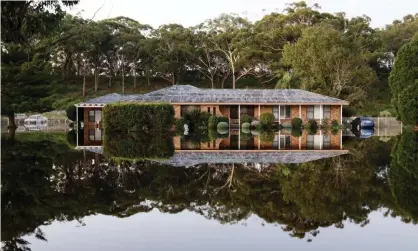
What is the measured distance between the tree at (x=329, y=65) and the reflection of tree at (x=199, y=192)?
115ft

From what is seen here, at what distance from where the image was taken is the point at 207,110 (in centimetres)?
4344

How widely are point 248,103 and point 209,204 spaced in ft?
111

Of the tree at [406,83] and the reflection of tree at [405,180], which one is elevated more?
the tree at [406,83]

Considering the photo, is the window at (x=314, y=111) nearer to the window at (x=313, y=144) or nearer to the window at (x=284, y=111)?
the window at (x=284, y=111)

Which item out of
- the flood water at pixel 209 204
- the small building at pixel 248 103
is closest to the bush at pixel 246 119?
the small building at pixel 248 103

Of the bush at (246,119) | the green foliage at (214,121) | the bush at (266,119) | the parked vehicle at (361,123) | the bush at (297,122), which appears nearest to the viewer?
the green foliage at (214,121)

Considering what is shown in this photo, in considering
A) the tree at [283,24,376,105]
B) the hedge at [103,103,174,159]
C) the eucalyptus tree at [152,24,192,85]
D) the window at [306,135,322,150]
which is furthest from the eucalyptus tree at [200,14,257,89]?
the window at [306,135,322,150]

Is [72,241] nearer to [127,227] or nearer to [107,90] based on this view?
[127,227]

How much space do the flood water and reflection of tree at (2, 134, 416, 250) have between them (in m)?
0.02

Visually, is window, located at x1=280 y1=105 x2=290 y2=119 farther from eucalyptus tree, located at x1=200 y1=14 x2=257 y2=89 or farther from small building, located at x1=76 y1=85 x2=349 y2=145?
eucalyptus tree, located at x1=200 y1=14 x2=257 y2=89

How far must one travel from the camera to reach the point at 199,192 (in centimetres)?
1128

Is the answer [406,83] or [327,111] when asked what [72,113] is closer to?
[327,111]


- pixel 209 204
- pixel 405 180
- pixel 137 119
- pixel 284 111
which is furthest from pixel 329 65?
pixel 209 204

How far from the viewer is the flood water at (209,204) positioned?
7.41 m
